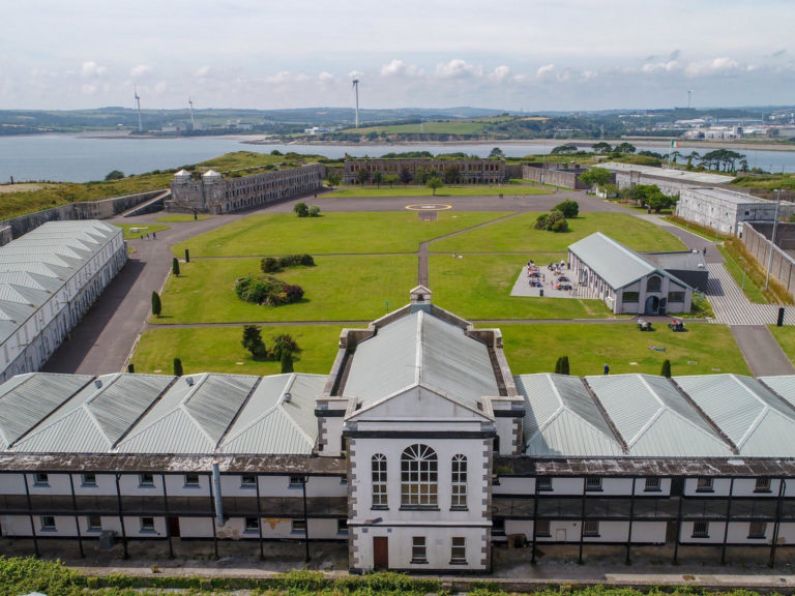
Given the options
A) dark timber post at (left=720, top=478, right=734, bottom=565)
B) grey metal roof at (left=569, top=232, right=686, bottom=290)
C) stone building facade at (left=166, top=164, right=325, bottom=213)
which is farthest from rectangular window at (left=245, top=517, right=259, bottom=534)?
stone building facade at (left=166, top=164, right=325, bottom=213)

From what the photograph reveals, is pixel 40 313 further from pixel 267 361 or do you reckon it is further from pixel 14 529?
pixel 14 529

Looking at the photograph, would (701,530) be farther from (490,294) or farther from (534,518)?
(490,294)

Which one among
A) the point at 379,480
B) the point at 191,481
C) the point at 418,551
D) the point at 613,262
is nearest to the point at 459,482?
the point at 379,480

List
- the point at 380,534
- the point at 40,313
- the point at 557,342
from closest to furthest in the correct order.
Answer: the point at 380,534 → the point at 40,313 → the point at 557,342

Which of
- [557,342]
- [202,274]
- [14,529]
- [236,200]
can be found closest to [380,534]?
[14,529]

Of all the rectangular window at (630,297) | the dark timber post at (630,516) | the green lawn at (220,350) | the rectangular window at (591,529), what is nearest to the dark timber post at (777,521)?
the dark timber post at (630,516)

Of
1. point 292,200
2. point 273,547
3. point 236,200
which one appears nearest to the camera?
point 273,547
